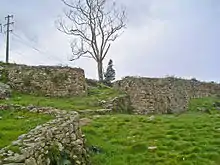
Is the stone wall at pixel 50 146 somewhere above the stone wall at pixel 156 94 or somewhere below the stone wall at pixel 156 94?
below

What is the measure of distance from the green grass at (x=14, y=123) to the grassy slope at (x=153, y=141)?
172 centimetres

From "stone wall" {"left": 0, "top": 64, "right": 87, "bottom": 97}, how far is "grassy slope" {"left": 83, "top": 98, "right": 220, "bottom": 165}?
622 cm

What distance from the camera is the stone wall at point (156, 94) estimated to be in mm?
21844

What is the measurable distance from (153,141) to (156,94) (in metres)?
11.0

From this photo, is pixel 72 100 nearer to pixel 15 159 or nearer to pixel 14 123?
pixel 14 123

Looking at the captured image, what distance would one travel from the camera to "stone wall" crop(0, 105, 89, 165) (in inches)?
232

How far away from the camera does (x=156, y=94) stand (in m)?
22.6

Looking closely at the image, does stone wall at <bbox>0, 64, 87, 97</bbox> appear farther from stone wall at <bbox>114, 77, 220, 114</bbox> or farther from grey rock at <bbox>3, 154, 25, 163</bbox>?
grey rock at <bbox>3, 154, 25, 163</bbox>

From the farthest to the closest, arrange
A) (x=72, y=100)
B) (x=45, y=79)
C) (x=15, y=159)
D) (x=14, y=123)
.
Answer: (x=45, y=79), (x=72, y=100), (x=14, y=123), (x=15, y=159)

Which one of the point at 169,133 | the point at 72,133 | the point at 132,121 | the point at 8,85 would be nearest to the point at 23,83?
the point at 8,85

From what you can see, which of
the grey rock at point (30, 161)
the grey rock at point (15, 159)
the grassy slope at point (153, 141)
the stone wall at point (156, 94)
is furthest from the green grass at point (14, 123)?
the stone wall at point (156, 94)

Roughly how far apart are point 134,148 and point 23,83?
10.9 m

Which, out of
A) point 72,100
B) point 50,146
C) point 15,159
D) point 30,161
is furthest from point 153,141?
point 72,100

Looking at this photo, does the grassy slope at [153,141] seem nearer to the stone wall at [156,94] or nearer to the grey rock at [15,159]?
the grey rock at [15,159]
